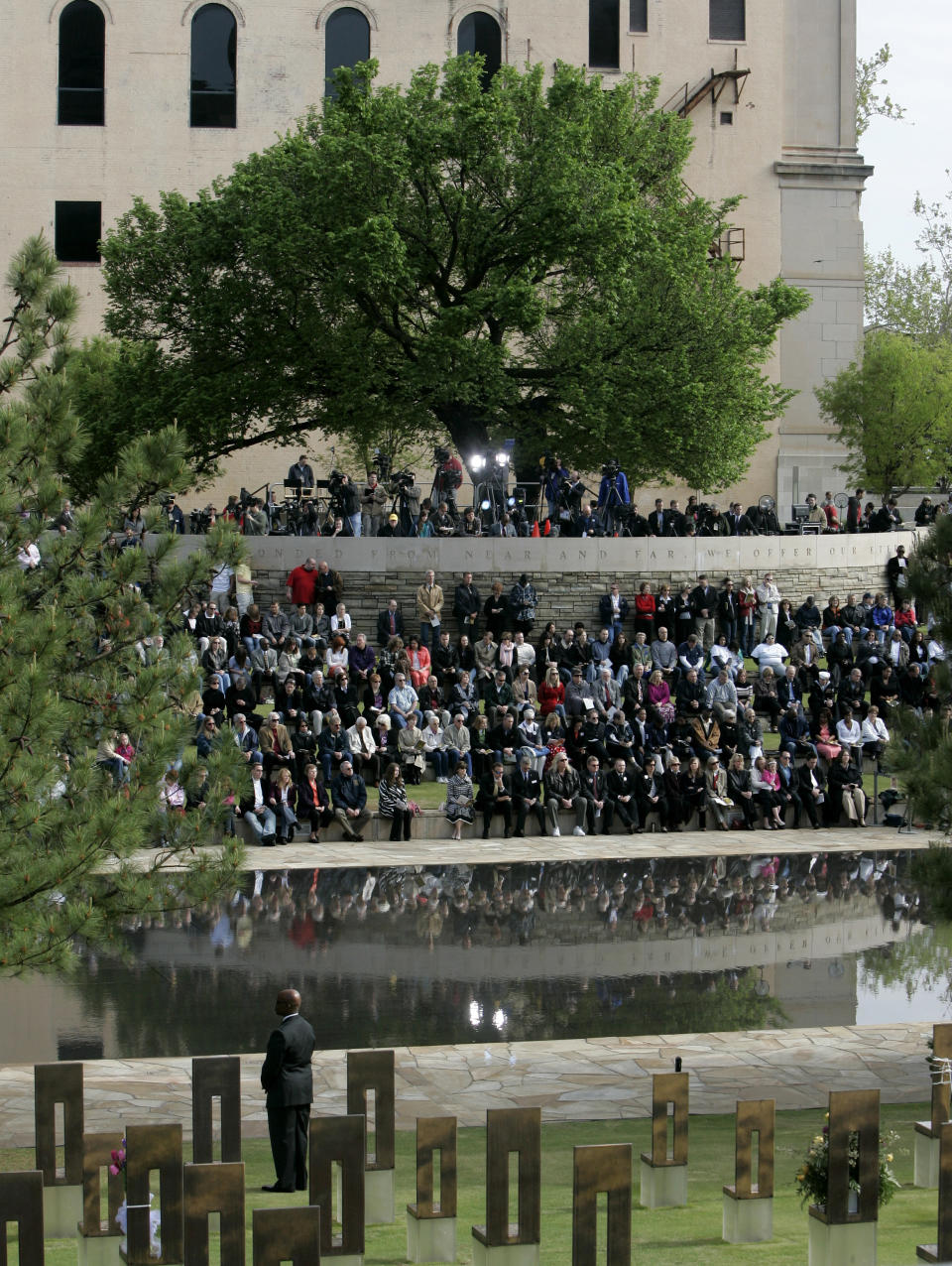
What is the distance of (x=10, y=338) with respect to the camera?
11.6 metres

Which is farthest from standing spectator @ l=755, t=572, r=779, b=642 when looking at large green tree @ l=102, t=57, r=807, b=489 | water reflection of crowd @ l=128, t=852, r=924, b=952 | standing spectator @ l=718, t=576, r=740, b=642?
water reflection of crowd @ l=128, t=852, r=924, b=952

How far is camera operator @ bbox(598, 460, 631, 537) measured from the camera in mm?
35719

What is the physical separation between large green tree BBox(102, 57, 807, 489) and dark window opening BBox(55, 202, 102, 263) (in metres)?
10.4

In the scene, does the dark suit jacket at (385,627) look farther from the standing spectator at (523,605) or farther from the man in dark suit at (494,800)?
the man in dark suit at (494,800)

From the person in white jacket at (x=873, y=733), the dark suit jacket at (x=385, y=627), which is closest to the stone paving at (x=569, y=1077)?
the person in white jacket at (x=873, y=733)

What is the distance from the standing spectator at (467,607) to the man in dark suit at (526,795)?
A: 787 cm

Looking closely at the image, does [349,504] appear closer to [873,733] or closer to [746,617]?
[746,617]

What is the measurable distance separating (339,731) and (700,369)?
635 inches

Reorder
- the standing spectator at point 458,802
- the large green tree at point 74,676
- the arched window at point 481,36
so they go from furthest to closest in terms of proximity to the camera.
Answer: the arched window at point 481,36 → the standing spectator at point 458,802 → the large green tree at point 74,676

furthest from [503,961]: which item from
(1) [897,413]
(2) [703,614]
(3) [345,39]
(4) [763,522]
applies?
(3) [345,39]

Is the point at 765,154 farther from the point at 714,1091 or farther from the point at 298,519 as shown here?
the point at 714,1091

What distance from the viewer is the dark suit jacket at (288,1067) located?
35.8 ft

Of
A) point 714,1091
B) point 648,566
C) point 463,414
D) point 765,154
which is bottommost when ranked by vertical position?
point 714,1091

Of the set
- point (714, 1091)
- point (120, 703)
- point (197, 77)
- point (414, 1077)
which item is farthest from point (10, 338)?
point (197, 77)
